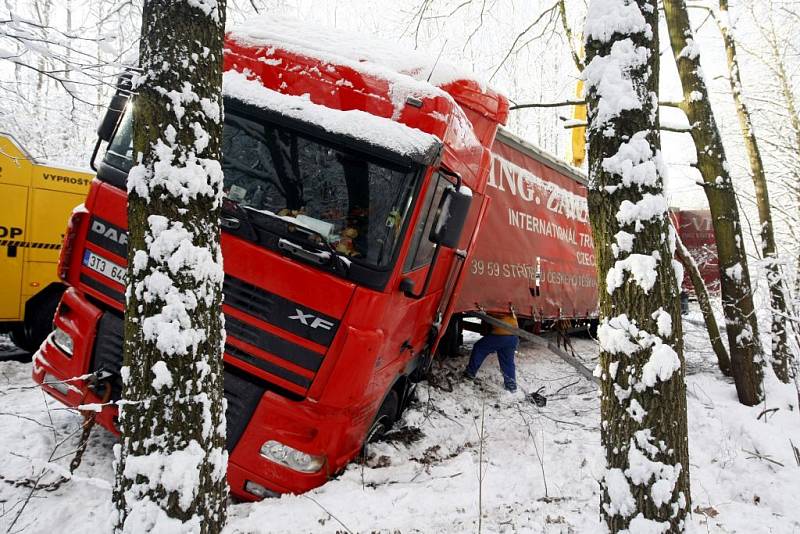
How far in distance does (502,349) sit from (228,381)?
13.8 ft

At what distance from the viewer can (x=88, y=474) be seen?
3691mm

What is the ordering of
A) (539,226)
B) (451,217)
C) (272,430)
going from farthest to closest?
(539,226)
(451,217)
(272,430)

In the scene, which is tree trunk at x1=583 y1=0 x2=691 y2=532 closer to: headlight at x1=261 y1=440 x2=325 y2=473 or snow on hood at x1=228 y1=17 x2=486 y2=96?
snow on hood at x1=228 y1=17 x2=486 y2=96

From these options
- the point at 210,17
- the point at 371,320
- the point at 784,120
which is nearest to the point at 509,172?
the point at 371,320

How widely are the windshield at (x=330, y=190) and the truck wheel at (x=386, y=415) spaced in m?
1.70

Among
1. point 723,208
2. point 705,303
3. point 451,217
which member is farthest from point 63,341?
point 705,303

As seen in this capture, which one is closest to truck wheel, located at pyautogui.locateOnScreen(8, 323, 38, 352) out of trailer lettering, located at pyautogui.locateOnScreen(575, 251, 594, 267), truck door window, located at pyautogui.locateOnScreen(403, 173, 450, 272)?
truck door window, located at pyautogui.locateOnScreen(403, 173, 450, 272)

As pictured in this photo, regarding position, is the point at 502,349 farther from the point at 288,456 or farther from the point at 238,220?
the point at 238,220

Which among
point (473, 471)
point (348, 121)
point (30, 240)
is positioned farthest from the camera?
point (30, 240)

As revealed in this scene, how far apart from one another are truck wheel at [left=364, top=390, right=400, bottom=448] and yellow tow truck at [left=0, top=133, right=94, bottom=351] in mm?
5294

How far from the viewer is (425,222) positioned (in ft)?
12.5

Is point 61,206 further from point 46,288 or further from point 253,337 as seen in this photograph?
point 253,337

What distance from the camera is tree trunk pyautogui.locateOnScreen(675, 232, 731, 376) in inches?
247

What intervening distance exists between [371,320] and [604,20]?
232cm
